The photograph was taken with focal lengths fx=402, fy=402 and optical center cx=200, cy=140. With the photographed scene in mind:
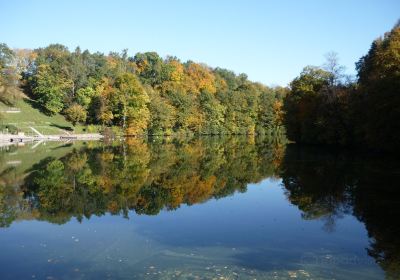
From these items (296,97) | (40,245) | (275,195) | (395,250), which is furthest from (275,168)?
(296,97)

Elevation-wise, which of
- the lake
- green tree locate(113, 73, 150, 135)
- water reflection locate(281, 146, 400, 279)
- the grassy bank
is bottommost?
the lake

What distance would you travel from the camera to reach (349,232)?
15172 mm

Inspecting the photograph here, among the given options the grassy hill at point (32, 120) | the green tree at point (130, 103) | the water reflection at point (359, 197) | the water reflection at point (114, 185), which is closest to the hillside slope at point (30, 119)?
the grassy hill at point (32, 120)

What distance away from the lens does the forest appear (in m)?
42.7

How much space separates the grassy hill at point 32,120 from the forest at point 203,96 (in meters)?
2.22

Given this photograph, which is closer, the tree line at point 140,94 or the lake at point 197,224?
the lake at point 197,224

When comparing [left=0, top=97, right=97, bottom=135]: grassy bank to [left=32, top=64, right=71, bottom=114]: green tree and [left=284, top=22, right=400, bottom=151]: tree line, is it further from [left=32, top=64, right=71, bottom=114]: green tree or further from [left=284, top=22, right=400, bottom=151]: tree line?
[left=284, top=22, right=400, bottom=151]: tree line

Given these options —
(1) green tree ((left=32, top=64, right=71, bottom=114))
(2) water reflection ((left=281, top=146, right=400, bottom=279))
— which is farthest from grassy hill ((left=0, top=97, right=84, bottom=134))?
(2) water reflection ((left=281, top=146, right=400, bottom=279))

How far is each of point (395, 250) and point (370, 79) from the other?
114 ft

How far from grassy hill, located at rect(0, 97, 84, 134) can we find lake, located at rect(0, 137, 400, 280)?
54.5 meters

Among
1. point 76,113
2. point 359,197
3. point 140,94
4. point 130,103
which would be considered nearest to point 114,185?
point 359,197

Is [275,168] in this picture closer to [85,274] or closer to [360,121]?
[360,121]

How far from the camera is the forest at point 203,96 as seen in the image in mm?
42656

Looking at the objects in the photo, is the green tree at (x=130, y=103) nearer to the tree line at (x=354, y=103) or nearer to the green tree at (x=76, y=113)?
the green tree at (x=76, y=113)
